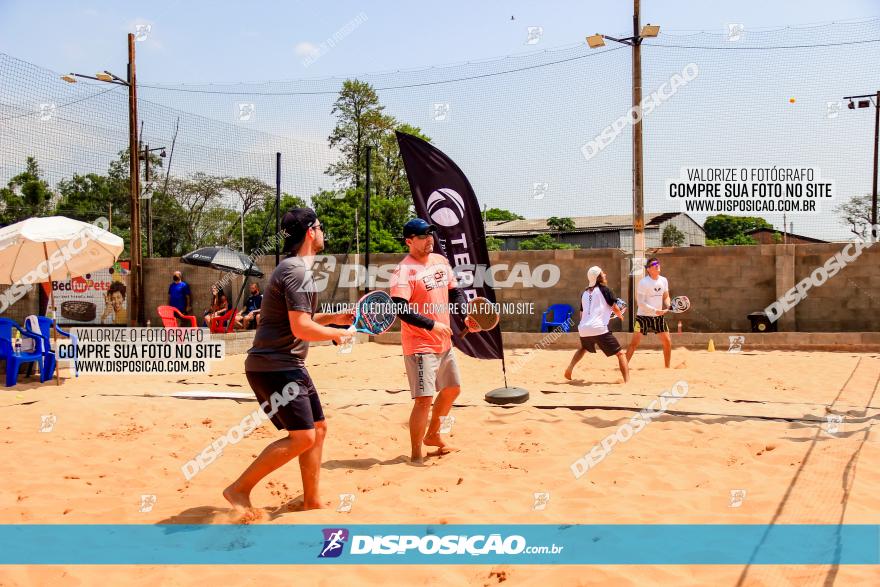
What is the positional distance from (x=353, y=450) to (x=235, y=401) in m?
2.35

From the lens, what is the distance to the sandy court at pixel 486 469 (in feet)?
9.46

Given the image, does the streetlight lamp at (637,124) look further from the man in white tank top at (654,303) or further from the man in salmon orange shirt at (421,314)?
the man in salmon orange shirt at (421,314)

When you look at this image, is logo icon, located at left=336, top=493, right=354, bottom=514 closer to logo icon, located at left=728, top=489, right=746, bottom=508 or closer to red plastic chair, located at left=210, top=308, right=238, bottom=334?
logo icon, located at left=728, top=489, right=746, bottom=508

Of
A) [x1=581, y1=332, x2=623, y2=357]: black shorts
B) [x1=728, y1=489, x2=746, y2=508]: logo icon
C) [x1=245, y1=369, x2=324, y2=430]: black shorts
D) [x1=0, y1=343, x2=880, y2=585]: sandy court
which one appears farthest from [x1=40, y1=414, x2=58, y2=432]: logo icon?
[x1=581, y1=332, x2=623, y2=357]: black shorts

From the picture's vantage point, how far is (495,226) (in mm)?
49656

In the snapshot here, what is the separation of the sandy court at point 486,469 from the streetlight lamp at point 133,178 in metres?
8.92

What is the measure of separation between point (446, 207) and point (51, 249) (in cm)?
639

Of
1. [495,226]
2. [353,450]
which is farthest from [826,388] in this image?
[495,226]

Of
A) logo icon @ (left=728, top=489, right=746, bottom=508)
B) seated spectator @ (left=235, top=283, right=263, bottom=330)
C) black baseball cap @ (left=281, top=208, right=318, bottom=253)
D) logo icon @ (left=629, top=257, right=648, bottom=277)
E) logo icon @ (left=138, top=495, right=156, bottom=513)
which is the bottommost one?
logo icon @ (left=138, top=495, right=156, bottom=513)

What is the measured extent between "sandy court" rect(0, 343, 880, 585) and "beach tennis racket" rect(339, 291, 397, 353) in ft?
3.29

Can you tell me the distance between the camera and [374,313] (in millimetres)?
4117

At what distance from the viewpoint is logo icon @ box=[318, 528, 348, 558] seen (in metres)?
3.06

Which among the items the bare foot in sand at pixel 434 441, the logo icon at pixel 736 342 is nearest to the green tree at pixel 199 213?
the logo icon at pixel 736 342
